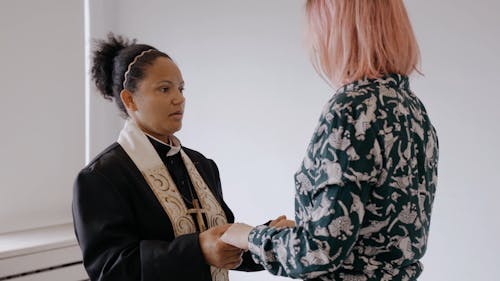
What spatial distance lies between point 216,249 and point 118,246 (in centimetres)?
24

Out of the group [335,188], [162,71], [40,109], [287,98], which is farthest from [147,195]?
[40,109]

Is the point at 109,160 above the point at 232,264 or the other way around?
above

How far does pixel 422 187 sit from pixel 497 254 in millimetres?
1403

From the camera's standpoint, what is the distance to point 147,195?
53.9 inches

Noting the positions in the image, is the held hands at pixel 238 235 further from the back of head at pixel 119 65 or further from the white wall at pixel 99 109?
the white wall at pixel 99 109

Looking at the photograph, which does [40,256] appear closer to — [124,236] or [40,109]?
[40,109]

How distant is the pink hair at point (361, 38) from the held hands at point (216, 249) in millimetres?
482

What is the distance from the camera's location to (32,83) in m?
2.89

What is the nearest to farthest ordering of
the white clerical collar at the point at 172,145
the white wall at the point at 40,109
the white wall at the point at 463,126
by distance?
the white clerical collar at the point at 172,145, the white wall at the point at 463,126, the white wall at the point at 40,109

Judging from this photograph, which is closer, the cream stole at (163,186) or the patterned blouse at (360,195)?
the patterned blouse at (360,195)

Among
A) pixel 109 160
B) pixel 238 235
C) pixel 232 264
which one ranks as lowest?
pixel 232 264

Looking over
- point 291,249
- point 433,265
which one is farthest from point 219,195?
point 433,265

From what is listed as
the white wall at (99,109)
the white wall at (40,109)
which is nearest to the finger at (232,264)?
the white wall at (40,109)

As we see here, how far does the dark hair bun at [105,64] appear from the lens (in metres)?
1.56
